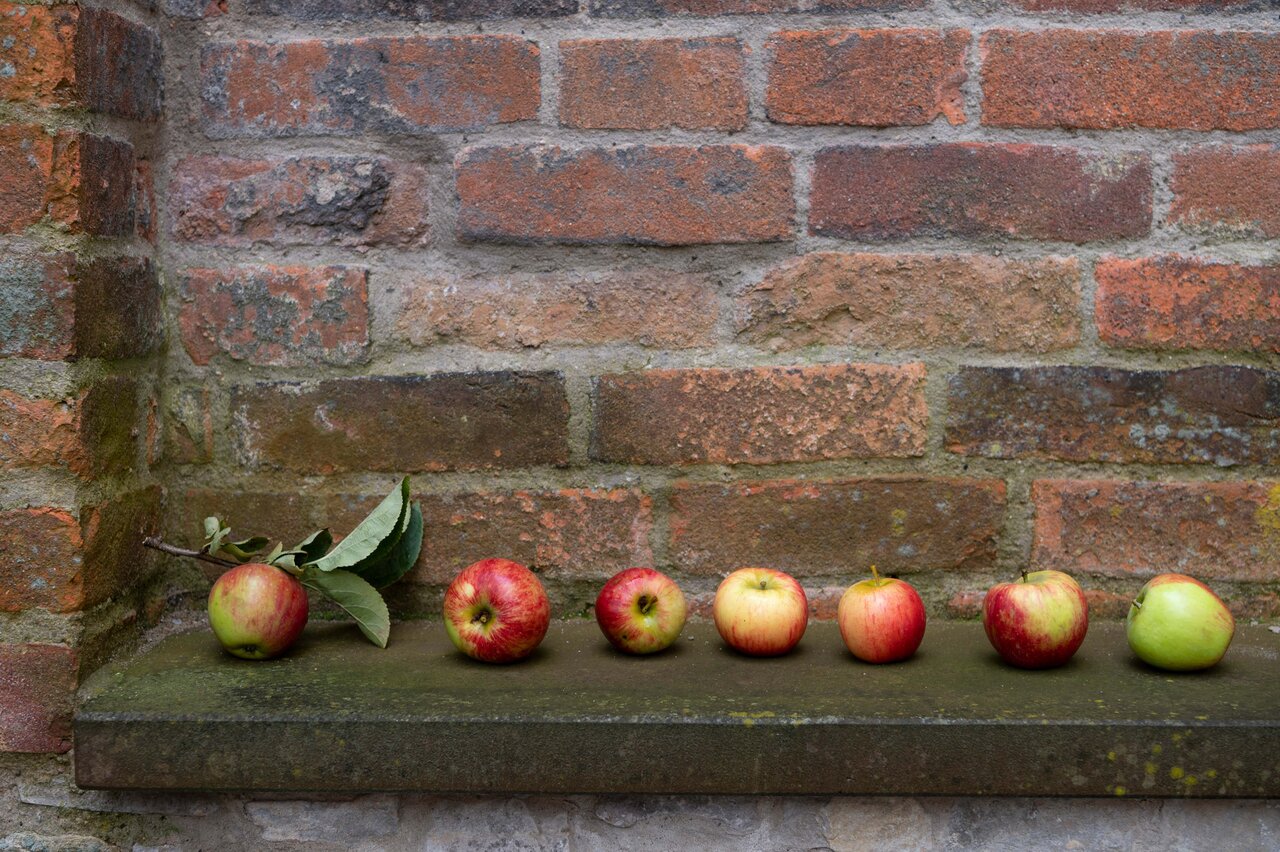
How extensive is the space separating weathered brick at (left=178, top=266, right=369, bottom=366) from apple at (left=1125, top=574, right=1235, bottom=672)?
1165mm

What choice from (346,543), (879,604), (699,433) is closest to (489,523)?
(346,543)

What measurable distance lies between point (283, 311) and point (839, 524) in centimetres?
89

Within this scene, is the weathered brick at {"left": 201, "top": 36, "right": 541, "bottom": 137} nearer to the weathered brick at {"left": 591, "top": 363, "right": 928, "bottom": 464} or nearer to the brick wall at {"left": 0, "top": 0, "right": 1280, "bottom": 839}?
the brick wall at {"left": 0, "top": 0, "right": 1280, "bottom": 839}

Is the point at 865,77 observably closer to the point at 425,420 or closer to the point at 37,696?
the point at 425,420

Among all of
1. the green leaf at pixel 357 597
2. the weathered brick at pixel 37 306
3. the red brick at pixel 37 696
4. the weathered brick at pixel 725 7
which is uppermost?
the weathered brick at pixel 725 7

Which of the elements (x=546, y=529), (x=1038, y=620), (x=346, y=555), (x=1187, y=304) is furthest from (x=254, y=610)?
(x=1187, y=304)

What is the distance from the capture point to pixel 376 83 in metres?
1.54

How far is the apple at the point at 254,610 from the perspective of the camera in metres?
1.38

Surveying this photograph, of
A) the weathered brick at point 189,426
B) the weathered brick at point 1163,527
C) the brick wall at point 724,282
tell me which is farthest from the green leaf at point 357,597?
the weathered brick at point 1163,527

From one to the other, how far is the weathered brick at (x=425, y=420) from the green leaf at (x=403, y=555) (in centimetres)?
9

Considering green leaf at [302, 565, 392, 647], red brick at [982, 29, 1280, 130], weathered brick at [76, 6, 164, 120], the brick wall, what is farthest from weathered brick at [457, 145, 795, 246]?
green leaf at [302, 565, 392, 647]

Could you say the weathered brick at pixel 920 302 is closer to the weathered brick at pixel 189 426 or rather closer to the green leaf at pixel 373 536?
the green leaf at pixel 373 536

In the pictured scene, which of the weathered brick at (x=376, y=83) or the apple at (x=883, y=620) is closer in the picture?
the apple at (x=883, y=620)

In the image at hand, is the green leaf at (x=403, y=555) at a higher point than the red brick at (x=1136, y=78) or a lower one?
lower
